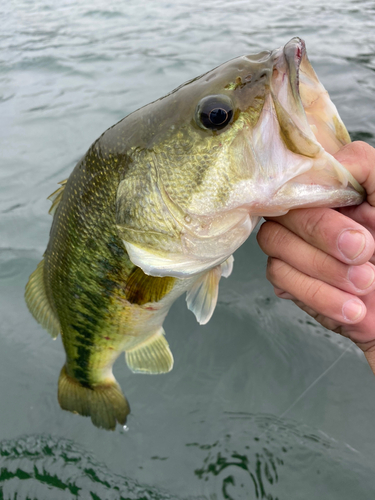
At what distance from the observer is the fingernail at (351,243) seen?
114 centimetres

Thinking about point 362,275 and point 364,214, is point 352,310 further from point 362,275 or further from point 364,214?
point 364,214

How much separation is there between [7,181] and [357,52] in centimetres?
561

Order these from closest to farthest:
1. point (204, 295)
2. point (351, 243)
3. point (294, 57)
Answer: point (294, 57) → point (351, 243) → point (204, 295)

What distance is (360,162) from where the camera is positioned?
1.18 meters

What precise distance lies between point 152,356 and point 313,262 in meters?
1.10

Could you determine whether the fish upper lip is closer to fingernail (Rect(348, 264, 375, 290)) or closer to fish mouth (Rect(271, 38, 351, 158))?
fish mouth (Rect(271, 38, 351, 158))

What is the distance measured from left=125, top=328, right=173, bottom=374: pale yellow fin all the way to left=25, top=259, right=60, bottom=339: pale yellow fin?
16.8 inches

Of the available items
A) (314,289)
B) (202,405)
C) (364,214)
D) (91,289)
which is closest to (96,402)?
(202,405)

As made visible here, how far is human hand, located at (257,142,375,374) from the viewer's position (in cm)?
117

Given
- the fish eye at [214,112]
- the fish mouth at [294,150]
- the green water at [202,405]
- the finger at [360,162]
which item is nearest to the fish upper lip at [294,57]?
the fish mouth at [294,150]

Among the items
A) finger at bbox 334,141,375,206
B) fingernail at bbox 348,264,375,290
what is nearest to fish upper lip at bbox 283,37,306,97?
finger at bbox 334,141,375,206

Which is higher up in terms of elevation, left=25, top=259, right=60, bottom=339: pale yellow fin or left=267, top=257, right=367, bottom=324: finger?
left=267, top=257, right=367, bottom=324: finger

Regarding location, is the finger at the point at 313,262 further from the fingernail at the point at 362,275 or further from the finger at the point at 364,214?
the finger at the point at 364,214

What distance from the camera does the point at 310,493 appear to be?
5.91 ft
